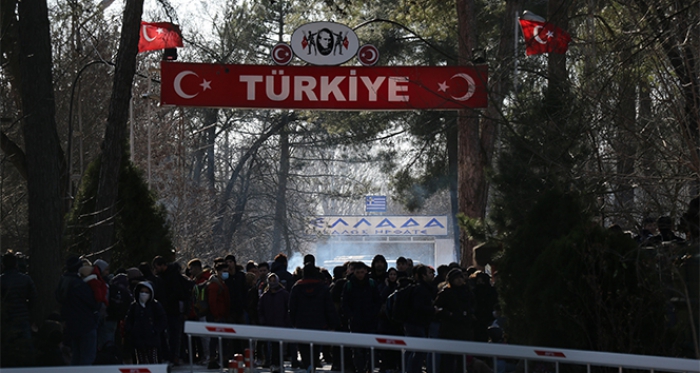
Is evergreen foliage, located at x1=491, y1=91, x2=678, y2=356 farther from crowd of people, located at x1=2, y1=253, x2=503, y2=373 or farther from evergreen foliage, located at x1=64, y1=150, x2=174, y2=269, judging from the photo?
evergreen foliage, located at x1=64, y1=150, x2=174, y2=269

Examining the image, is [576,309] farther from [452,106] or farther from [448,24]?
[448,24]

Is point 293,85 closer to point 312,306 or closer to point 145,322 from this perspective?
point 312,306

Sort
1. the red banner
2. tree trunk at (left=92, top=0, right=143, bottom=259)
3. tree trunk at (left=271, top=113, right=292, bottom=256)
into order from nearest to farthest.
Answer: tree trunk at (left=92, top=0, right=143, bottom=259) < the red banner < tree trunk at (left=271, top=113, right=292, bottom=256)

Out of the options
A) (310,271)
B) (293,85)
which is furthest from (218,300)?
(293,85)

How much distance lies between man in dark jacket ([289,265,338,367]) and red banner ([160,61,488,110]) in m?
4.16

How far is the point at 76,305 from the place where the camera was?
11.3m

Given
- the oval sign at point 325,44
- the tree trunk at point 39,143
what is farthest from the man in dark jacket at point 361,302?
the oval sign at point 325,44

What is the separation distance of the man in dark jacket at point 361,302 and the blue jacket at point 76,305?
11.4ft

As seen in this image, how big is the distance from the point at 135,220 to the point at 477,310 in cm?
691

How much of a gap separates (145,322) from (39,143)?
280 cm

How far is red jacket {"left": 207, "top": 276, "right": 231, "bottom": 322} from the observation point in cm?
1404

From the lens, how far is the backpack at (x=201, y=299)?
14172 millimetres

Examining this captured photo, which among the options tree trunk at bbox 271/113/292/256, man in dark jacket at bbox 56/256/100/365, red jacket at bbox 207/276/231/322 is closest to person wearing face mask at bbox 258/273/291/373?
red jacket at bbox 207/276/231/322

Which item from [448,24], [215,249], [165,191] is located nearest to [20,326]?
[448,24]
